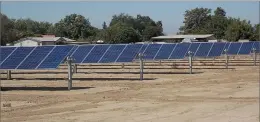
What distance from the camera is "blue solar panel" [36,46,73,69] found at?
2303 centimetres

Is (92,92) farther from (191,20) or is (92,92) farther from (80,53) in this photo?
(191,20)

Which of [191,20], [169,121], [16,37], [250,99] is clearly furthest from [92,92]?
[191,20]

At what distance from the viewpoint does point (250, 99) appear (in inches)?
636

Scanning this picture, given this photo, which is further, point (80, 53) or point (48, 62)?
point (80, 53)

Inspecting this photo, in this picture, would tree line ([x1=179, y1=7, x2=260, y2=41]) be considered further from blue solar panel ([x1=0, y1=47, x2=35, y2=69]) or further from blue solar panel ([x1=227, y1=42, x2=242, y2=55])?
blue solar panel ([x1=0, y1=47, x2=35, y2=69])

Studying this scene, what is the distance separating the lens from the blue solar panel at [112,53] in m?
29.9

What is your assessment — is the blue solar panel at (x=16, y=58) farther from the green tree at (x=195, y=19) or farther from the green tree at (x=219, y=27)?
the green tree at (x=195, y=19)

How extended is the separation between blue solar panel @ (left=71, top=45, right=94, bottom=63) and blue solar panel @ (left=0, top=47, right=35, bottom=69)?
4550 mm

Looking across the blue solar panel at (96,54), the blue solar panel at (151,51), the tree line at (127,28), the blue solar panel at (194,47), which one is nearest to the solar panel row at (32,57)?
the blue solar panel at (96,54)

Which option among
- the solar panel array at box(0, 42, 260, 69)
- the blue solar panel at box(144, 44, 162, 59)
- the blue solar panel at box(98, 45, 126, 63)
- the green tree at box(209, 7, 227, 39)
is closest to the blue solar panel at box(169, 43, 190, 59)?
the solar panel array at box(0, 42, 260, 69)

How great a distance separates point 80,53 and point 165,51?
799 centimetres

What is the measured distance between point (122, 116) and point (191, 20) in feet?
475

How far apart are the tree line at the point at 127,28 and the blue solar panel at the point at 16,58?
2501 inches

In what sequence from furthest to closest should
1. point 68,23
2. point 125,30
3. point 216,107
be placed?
point 68,23 < point 125,30 < point 216,107
